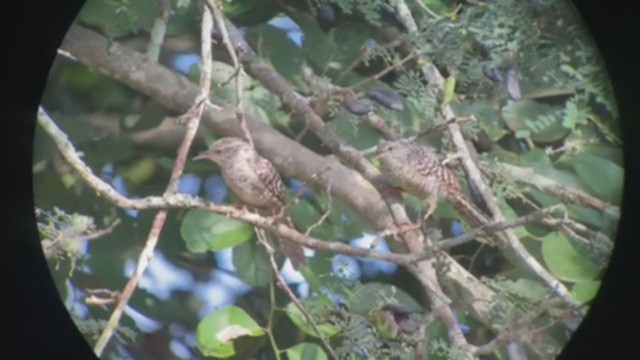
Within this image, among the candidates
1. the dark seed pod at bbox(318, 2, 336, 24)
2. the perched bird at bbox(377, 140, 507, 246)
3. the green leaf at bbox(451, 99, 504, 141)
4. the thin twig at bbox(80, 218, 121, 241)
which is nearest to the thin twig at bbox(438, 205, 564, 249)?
the perched bird at bbox(377, 140, 507, 246)

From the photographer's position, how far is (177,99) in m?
1.45

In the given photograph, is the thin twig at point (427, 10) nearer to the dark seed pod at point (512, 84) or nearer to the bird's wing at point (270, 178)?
the dark seed pod at point (512, 84)

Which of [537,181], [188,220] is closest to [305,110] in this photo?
[188,220]

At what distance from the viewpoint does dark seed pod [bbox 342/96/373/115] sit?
4.68 ft

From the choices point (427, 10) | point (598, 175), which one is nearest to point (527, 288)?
point (598, 175)

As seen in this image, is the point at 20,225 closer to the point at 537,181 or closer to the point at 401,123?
the point at 401,123

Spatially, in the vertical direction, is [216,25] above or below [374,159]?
above

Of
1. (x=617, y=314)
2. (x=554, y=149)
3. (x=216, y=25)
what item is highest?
(x=216, y=25)

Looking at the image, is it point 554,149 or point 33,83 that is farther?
point 33,83

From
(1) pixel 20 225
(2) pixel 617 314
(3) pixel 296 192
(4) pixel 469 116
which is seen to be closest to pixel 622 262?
(2) pixel 617 314

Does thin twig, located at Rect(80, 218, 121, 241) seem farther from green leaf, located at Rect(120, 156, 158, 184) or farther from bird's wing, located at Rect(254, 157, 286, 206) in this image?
bird's wing, located at Rect(254, 157, 286, 206)

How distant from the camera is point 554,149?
1417mm

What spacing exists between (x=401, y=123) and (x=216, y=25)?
0.89ft

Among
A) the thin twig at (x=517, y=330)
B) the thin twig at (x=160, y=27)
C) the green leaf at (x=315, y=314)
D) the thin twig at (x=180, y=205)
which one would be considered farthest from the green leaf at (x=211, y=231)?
the thin twig at (x=517, y=330)
